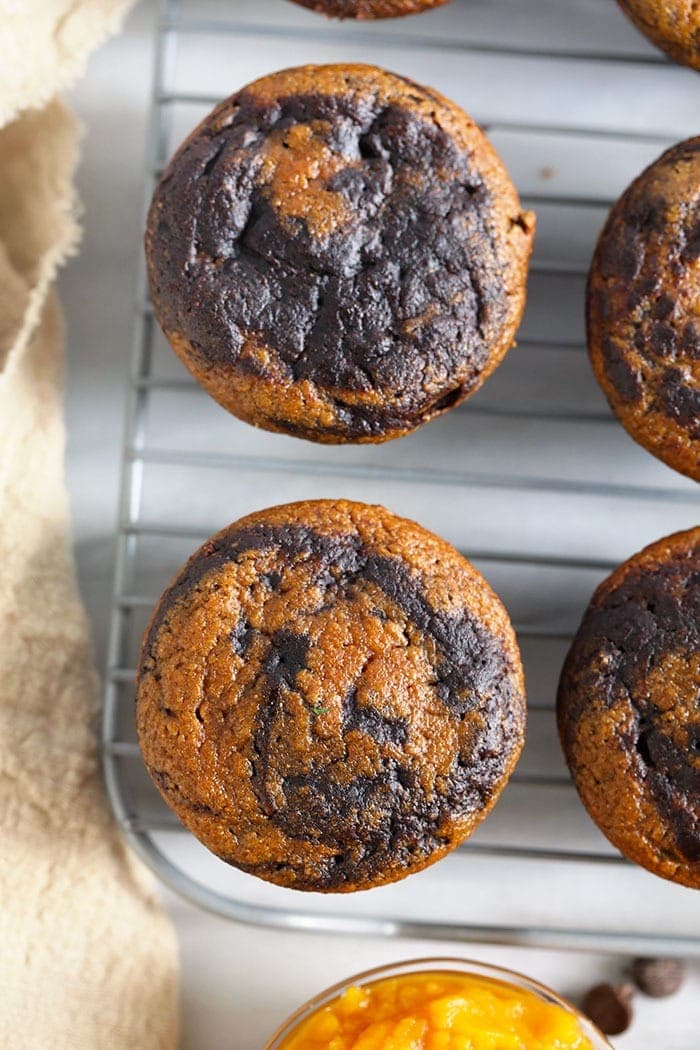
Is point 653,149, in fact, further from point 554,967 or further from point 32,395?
point 554,967

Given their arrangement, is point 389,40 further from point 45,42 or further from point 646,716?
point 646,716

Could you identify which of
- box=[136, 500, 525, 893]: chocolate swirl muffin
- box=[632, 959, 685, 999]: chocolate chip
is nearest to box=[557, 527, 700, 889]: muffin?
box=[136, 500, 525, 893]: chocolate swirl muffin

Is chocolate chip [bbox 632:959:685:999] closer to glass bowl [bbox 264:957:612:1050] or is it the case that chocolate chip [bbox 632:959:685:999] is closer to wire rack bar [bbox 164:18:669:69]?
glass bowl [bbox 264:957:612:1050]

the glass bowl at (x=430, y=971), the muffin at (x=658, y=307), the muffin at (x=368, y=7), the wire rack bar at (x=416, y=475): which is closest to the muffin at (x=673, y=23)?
the muffin at (x=658, y=307)

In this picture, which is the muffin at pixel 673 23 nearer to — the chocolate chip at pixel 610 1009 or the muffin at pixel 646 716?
the muffin at pixel 646 716

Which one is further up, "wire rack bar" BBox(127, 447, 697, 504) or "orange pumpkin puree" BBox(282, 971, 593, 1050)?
"wire rack bar" BBox(127, 447, 697, 504)

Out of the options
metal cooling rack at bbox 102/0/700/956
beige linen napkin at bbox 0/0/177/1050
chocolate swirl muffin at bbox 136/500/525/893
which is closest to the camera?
chocolate swirl muffin at bbox 136/500/525/893
